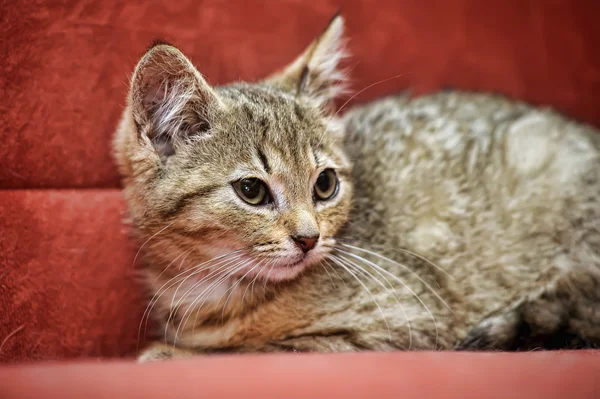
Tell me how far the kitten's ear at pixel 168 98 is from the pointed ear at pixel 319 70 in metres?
0.28

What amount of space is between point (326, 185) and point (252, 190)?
0.68 feet

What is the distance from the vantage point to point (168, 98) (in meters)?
1.13

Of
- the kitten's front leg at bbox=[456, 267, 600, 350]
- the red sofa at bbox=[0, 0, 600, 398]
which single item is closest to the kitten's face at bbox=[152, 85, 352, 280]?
the red sofa at bbox=[0, 0, 600, 398]

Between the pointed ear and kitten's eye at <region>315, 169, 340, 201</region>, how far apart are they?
0.21 m

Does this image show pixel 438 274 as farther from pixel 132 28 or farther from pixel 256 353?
pixel 132 28

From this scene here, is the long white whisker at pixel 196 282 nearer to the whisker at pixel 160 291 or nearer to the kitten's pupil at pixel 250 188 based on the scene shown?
the whisker at pixel 160 291

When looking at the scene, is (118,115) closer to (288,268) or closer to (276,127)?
(276,127)

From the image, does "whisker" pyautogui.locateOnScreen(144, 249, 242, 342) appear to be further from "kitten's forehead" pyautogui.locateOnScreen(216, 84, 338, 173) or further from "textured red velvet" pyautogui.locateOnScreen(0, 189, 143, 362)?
"kitten's forehead" pyautogui.locateOnScreen(216, 84, 338, 173)

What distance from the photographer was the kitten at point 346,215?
1120mm

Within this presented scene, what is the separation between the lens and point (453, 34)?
1627 mm

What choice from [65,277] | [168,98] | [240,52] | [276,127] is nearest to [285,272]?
[276,127]

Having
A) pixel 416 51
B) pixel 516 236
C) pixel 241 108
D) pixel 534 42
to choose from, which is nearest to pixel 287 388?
pixel 241 108

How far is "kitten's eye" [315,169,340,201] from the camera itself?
1.24 metres

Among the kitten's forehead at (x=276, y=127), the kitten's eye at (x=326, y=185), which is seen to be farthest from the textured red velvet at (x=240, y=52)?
the kitten's eye at (x=326, y=185)
